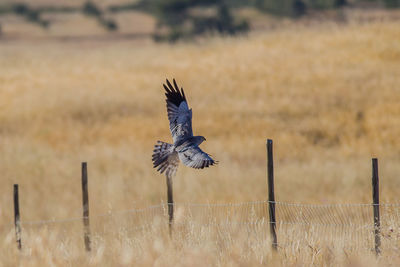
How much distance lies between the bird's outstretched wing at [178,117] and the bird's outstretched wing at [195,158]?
289mm

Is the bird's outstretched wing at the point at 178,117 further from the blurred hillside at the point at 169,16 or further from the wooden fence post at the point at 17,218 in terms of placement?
the blurred hillside at the point at 169,16

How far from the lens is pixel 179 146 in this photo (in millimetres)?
5766

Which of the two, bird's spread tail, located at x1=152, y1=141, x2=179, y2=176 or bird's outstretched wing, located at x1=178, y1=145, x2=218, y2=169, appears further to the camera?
bird's spread tail, located at x1=152, y1=141, x2=179, y2=176

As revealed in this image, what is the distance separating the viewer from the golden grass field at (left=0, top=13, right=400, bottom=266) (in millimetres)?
7164

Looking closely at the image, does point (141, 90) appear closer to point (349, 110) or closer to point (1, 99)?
point (1, 99)

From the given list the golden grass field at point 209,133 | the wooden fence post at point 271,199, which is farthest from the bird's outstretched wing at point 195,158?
the wooden fence post at point 271,199

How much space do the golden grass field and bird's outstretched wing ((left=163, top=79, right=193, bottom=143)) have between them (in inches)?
39.1

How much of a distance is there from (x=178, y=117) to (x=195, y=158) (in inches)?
34.7

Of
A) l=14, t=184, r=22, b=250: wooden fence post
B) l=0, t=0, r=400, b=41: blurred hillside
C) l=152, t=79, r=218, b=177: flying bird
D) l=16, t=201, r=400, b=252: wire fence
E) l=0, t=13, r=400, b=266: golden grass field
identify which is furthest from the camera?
l=0, t=0, r=400, b=41: blurred hillside

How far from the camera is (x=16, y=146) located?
1542cm

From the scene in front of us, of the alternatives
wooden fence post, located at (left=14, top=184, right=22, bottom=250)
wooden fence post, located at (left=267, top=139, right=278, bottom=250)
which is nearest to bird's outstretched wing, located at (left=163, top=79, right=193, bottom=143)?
wooden fence post, located at (left=267, top=139, right=278, bottom=250)

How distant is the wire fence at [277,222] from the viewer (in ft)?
22.9

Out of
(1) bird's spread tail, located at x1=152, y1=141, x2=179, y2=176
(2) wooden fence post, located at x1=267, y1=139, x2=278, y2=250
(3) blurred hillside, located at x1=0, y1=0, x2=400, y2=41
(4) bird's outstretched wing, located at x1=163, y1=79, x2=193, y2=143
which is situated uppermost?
(3) blurred hillside, located at x1=0, y1=0, x2=400, y2=41

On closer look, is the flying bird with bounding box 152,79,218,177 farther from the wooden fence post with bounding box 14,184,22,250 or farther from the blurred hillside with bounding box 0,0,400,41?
the blurred hillside with bounding box 0,0,400,41
